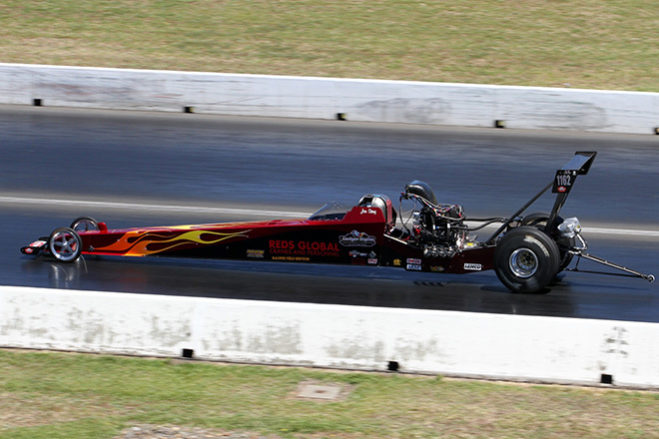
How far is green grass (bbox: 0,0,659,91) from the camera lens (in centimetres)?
2011

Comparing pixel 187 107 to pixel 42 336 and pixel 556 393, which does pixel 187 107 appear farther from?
pixel 556 393

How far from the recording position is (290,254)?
32.1 feet

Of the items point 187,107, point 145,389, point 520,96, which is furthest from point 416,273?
point 187,107

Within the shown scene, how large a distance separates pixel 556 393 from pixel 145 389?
3.10m

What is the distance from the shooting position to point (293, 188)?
14.2 m

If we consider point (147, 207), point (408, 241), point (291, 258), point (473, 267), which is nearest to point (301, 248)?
point (291, 258)

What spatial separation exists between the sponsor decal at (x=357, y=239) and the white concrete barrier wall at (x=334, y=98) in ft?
26.9

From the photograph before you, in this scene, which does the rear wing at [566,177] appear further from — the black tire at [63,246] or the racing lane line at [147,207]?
the black tire at [63,246]

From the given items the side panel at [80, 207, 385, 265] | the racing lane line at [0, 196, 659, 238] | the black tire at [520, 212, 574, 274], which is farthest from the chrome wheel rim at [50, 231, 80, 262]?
the black tire at [520, 212, 574, 274]

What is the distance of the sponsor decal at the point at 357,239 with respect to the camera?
964 centimetres

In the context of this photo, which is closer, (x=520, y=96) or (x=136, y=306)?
(x=136, y=306)

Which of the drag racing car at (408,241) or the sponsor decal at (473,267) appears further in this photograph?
the sponsor decal at (473,267)

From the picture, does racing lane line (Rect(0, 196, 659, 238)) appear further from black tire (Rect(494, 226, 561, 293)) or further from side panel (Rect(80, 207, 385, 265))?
black tire (Rect(494, 226, 561, 293))

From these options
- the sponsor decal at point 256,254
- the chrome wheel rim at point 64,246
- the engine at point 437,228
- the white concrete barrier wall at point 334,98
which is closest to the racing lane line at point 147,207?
the chrome wheel rim at point 64,246
